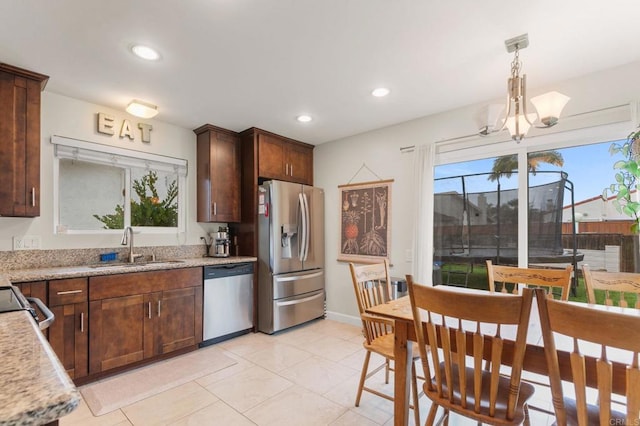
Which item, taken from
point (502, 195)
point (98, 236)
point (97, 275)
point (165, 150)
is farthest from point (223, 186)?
point (502, 195)

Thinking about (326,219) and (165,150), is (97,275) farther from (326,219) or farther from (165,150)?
(326,219)

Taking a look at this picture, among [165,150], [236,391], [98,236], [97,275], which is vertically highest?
[165,150]

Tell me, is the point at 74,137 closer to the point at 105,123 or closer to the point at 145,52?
the point at 105,123

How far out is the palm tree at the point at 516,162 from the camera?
→ 9.17ft

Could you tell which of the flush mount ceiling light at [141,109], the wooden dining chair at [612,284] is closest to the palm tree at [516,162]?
the wooden dining chair at [612,284]

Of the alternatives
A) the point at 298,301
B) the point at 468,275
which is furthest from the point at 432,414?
the point at 298,301

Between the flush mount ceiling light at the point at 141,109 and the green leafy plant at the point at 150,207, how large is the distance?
2.44ft

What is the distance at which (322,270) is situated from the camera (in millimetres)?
4316

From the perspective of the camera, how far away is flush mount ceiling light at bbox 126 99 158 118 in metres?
2.95

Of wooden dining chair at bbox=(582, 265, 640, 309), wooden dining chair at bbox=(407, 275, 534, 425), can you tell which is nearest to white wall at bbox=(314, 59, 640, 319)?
wooden dining chair at bbox=(582, 265, 640, 309)

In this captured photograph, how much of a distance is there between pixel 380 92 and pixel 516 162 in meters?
1.47

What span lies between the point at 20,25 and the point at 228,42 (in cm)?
122

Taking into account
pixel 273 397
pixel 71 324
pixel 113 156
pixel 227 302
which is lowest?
pixel 273 397

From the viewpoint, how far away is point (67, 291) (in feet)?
7.91
